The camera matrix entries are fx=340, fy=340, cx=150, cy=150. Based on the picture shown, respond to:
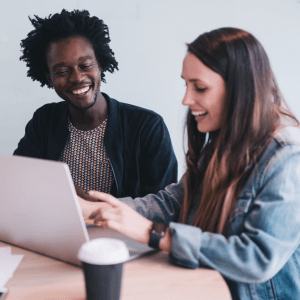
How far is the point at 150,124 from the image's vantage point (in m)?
1.55

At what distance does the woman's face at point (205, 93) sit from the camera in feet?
2.84

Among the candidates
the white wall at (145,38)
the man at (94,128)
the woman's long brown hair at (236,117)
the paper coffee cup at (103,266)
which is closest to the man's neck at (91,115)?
the man at (94,128)

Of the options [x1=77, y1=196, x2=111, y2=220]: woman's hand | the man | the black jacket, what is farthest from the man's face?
[x1=77, y1=196, x2=111, y2=220]: woman's hand

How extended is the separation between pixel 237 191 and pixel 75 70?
0.97 metres

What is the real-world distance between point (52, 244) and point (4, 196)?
15 centimetres

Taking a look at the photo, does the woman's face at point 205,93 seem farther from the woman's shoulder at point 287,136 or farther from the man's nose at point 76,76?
the man's nose at point 76,76

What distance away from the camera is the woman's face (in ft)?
2.84

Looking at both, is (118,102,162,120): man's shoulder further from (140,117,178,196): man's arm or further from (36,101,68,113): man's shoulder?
(36,101,68,113): man's shoulder

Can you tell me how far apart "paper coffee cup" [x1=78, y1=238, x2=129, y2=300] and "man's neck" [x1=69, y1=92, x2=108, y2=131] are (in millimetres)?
1073

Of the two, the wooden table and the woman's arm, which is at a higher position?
the woman's arm

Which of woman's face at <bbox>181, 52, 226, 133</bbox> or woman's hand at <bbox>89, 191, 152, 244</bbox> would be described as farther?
woman's face at <bbox>181, 52, 226, 133</bbox>

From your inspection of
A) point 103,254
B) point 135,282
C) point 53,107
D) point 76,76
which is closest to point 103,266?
point 103,254

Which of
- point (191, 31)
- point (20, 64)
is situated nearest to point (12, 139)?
point (20, 64)

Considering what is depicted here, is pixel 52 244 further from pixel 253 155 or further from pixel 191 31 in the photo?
pixel 191 31
